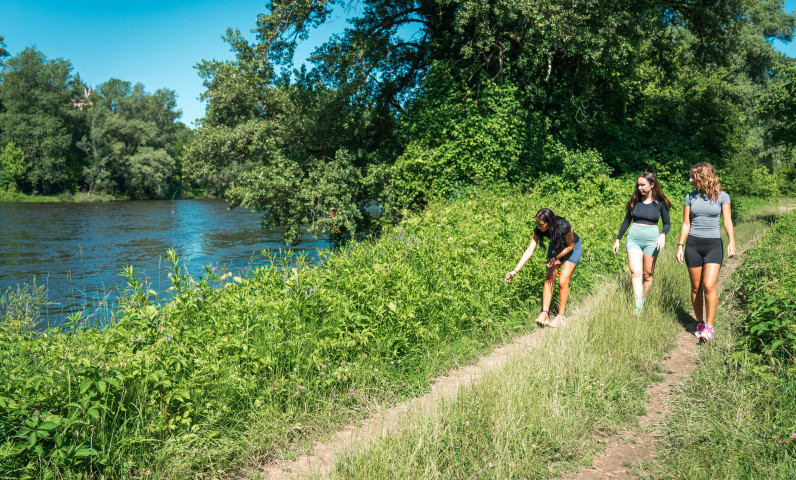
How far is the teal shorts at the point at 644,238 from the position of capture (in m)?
7.22

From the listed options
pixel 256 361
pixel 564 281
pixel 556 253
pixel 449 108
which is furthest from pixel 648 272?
pixel 449 108

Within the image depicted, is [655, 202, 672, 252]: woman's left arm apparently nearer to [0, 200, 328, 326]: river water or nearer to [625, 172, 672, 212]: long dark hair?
[625, 172, 672, 212]: long dark hair

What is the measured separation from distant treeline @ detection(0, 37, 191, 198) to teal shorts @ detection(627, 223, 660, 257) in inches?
2488

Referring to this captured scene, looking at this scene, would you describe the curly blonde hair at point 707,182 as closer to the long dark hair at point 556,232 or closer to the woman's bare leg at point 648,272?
the woman's bare leg at point 648,272

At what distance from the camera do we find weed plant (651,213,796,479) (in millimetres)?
3529

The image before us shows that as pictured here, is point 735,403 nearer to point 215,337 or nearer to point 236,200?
point 215,337

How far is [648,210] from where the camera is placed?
728 cm

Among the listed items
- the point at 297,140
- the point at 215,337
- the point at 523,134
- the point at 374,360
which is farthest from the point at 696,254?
the point at 297,140

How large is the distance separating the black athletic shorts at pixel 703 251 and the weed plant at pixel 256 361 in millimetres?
1047

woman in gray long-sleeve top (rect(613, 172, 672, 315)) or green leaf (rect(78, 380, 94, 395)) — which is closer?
green leaf (rect(78, 380, 94, 395))

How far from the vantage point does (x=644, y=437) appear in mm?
4223

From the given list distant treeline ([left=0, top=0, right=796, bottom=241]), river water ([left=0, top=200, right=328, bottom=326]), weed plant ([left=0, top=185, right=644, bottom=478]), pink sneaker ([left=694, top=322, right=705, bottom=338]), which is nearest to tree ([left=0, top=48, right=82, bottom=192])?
river water ([left=0, top=200, right=328, bottom=326])

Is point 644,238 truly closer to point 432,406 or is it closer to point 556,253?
point 556,253

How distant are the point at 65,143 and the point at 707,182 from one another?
68.9m
